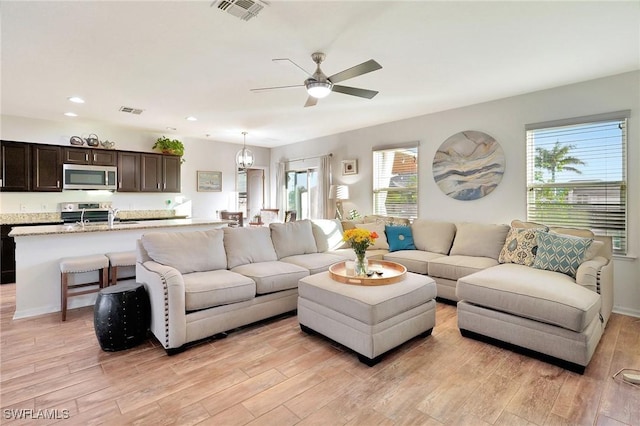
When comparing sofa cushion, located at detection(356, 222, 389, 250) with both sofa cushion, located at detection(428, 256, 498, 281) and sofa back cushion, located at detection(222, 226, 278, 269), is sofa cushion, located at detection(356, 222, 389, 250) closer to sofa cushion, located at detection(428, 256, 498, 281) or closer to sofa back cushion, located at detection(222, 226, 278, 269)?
sofa cushion, located at detection(428, 256, 498, 281)

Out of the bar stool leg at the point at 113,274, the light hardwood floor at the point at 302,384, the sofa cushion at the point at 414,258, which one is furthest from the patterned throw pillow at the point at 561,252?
the bar stool leg at the point at 113,274

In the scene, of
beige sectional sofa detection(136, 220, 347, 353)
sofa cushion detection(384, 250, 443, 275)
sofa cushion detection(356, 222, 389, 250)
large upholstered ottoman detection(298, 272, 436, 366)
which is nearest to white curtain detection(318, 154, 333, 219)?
sofa cushion detection(356, 222, 389, 250)

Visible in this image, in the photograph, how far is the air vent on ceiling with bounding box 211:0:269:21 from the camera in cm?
215

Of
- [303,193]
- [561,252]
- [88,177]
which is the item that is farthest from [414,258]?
[88,177]

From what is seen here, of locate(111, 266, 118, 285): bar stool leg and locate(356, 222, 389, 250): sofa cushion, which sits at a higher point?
locate(356, 222, 389, 250): sofa cushion

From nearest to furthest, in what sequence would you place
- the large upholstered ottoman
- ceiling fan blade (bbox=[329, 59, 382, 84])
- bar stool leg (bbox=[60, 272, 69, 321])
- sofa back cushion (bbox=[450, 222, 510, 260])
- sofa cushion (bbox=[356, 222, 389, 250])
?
the large upholstered ottoman
ceiling fan blade (bbox=[329, 59, 382, 84])
bar stool leg (bbox=[60, 272, 69, 321])
sofa back cushion (bbox=[450, 222, 510, 260])
sofa cushion (bbox=[356, 222, 389, 250])

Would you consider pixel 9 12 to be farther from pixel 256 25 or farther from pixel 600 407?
pixel 600 407

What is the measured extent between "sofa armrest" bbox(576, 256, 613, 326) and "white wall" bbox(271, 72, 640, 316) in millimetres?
1026

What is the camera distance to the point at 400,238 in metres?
4.67

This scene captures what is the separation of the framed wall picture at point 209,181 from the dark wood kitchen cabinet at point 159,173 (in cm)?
64

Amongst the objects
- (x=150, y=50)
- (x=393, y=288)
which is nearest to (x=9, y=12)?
(x=150, y=50)

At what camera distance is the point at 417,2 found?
2.19 m

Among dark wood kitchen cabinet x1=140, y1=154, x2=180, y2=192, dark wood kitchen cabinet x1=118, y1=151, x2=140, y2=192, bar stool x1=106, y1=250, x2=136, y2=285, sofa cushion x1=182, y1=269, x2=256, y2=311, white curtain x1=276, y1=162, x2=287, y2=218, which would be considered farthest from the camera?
white curtain x1=276, y1=162, x2=287, y2=218

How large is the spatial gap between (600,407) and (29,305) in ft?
16.7
